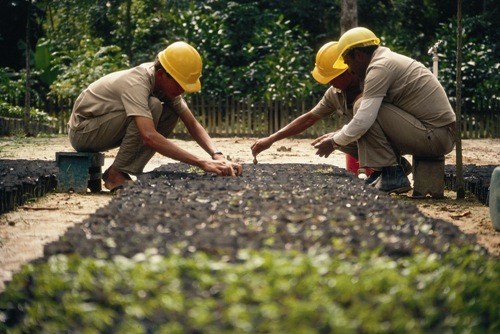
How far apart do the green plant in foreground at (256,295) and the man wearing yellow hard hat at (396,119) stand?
3040mm

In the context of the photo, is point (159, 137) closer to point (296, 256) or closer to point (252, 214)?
point (252, 214)

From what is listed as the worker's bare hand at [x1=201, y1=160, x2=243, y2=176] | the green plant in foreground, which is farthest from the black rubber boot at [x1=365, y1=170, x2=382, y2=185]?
the green plant in foreground

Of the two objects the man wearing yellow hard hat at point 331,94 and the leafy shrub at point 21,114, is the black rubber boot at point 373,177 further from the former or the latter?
the leafy shrub at point 21,114

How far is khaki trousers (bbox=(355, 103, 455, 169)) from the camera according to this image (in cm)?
527

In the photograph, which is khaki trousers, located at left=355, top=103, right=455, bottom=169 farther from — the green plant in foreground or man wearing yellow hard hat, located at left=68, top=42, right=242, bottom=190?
the green plant in foreground

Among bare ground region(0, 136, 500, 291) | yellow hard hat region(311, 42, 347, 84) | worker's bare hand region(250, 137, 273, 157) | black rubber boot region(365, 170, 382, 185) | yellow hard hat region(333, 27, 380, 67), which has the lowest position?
bare ground region(0, 136, 500, 291)

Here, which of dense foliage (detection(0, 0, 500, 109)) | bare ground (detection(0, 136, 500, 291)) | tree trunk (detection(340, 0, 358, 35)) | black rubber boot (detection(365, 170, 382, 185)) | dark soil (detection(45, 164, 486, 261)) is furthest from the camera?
dense foliage (detection(0, 0, 500, 109))

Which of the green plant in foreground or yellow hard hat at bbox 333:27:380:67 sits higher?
yellow hard hat at bbox 333:27:380:67

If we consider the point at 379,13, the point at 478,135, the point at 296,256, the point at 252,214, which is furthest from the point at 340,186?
the point at 379,13

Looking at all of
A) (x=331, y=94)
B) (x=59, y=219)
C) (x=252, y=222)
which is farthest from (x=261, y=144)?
(x=252, y=222)

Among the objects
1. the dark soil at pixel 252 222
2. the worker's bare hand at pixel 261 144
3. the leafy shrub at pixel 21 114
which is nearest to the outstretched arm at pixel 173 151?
the dark soil at pixel 252 222

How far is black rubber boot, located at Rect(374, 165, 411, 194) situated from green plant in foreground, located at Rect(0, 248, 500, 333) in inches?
120

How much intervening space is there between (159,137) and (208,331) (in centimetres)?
330

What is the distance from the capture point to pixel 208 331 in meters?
1.70
